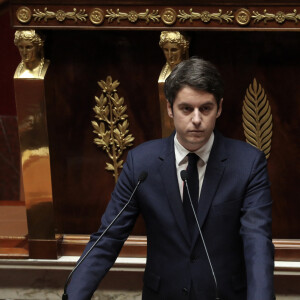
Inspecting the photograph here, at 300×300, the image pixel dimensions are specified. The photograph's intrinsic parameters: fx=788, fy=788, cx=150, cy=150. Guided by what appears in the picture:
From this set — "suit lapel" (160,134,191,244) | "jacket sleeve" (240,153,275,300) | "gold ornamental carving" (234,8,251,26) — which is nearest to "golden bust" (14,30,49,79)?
"gold ornamental carving" (234,8,251,26)

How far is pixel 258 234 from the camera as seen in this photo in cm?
98

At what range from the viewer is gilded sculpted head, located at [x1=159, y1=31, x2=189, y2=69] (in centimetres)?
144

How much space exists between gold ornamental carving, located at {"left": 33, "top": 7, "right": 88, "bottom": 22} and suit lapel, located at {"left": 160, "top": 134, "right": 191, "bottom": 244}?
1.51 feet

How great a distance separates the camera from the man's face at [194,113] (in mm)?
998

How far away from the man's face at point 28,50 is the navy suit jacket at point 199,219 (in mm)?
475

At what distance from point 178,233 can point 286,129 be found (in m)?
0.53

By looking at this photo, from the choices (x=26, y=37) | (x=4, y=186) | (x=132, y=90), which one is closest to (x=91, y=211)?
(x=132, y=90)

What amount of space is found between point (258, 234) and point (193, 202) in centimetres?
11

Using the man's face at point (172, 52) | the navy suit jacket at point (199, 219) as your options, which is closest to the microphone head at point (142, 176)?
the navy suit jacket at point (199, 219)

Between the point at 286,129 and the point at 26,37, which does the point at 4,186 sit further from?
the point at 286,129

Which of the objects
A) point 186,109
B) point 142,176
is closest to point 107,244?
point 142,176

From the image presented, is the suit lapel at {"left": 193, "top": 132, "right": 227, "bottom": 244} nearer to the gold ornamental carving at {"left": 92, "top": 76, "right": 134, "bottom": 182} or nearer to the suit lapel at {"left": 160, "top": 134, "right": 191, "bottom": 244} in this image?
the suit lapel at {"left": 160, "top": 134, "right": 191, "bottom": 244}

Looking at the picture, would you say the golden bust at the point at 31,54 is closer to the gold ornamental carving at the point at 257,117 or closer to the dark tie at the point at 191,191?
the gold ornamental carving at the point at 257,117

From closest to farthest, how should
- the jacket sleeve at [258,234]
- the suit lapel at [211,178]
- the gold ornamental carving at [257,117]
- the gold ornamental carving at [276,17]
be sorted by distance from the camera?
the jacket sleeve at [258,234]
the suit lapel at [211,178]
the gold ornamental carving at [276,17]
the gold ornamental carving at [257,117]
